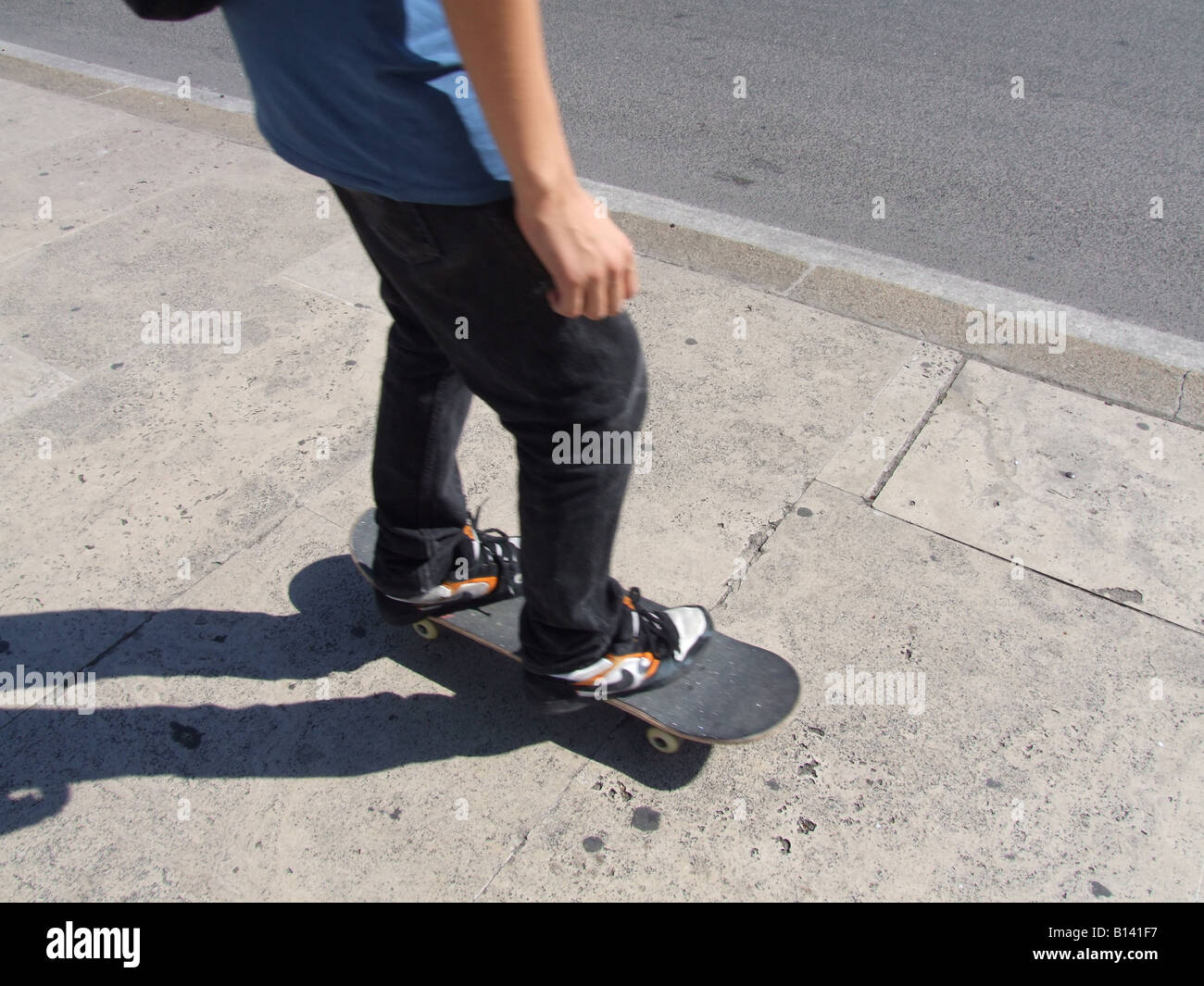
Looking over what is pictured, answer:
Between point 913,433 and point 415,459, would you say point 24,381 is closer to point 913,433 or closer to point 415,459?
point 415,459

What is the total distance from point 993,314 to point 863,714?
196cm

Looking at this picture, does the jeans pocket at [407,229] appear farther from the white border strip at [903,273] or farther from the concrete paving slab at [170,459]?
the white border strip at [903,273]

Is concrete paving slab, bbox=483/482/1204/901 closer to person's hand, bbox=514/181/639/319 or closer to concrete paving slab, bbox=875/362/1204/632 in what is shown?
concrete paving slab, bbox=875/362/1204/632

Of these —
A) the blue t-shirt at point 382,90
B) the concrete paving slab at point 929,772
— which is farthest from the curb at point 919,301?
the blue t-shirt at point 382,90

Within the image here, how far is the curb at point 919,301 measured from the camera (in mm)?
3174

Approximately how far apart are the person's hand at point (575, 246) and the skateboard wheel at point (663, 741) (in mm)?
1014

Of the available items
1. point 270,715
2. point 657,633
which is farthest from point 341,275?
point 657,633

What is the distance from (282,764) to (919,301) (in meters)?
2.76

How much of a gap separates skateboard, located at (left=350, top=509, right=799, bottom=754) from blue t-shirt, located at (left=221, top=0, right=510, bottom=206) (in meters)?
1.09

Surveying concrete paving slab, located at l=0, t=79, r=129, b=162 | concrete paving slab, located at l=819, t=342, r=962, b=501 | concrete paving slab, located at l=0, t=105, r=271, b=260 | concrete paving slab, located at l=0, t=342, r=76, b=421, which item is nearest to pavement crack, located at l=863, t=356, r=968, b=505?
concrete paving slab, located at l=819, t=342, r=962, b=501

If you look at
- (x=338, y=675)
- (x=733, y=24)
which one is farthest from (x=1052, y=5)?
(x=338, y=675)

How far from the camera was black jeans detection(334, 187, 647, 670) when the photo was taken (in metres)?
1.49

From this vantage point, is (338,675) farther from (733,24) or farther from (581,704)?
(733,24)

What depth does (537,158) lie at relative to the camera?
4.31 ft
